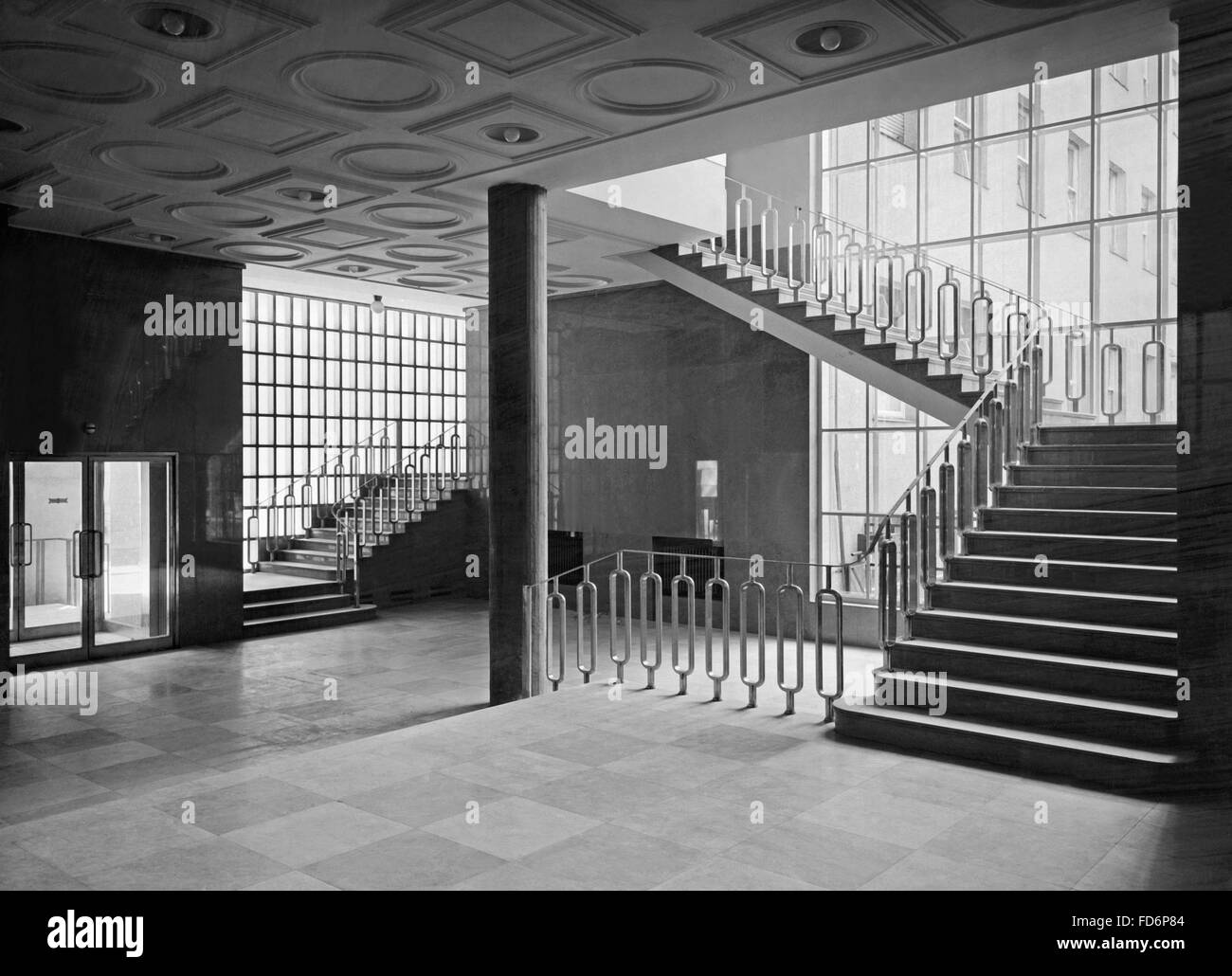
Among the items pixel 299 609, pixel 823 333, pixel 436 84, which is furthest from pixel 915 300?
pixel 299 609

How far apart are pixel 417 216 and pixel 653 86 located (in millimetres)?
4322

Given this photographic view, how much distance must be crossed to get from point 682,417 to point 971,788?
9.24 meters

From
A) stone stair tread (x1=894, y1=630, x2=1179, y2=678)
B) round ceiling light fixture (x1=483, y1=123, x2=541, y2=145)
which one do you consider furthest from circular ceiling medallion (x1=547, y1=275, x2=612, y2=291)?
stone stair tread (x1=894, y1=630, x2=1179, y2=678)

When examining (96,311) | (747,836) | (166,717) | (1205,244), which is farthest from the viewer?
(96,311)

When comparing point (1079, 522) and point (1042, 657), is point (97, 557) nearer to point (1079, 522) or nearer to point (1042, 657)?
point (1042, 657)

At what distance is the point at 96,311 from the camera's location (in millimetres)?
11695

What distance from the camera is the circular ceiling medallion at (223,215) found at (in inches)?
407

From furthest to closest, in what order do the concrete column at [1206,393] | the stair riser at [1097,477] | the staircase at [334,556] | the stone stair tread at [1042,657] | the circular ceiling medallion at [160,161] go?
the staircase at [334,556], the circular ceiling medallion at [160,161], the stair riser at [1097,477], the stone stair tread at [1042,657], the concrete column at [1206,393]

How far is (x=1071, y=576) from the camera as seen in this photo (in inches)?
297

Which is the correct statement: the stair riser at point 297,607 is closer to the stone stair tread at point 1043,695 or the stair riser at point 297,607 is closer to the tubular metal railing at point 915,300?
the tubular metal railing at point 915,300

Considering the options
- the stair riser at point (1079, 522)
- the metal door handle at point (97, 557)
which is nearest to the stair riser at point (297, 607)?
the metal door handle at point (97, 557)

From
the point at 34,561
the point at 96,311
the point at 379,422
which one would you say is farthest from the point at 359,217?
the point at 379,422

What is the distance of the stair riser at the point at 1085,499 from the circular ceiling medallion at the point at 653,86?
424 cm

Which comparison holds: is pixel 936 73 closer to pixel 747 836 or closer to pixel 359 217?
pixel 747 836
